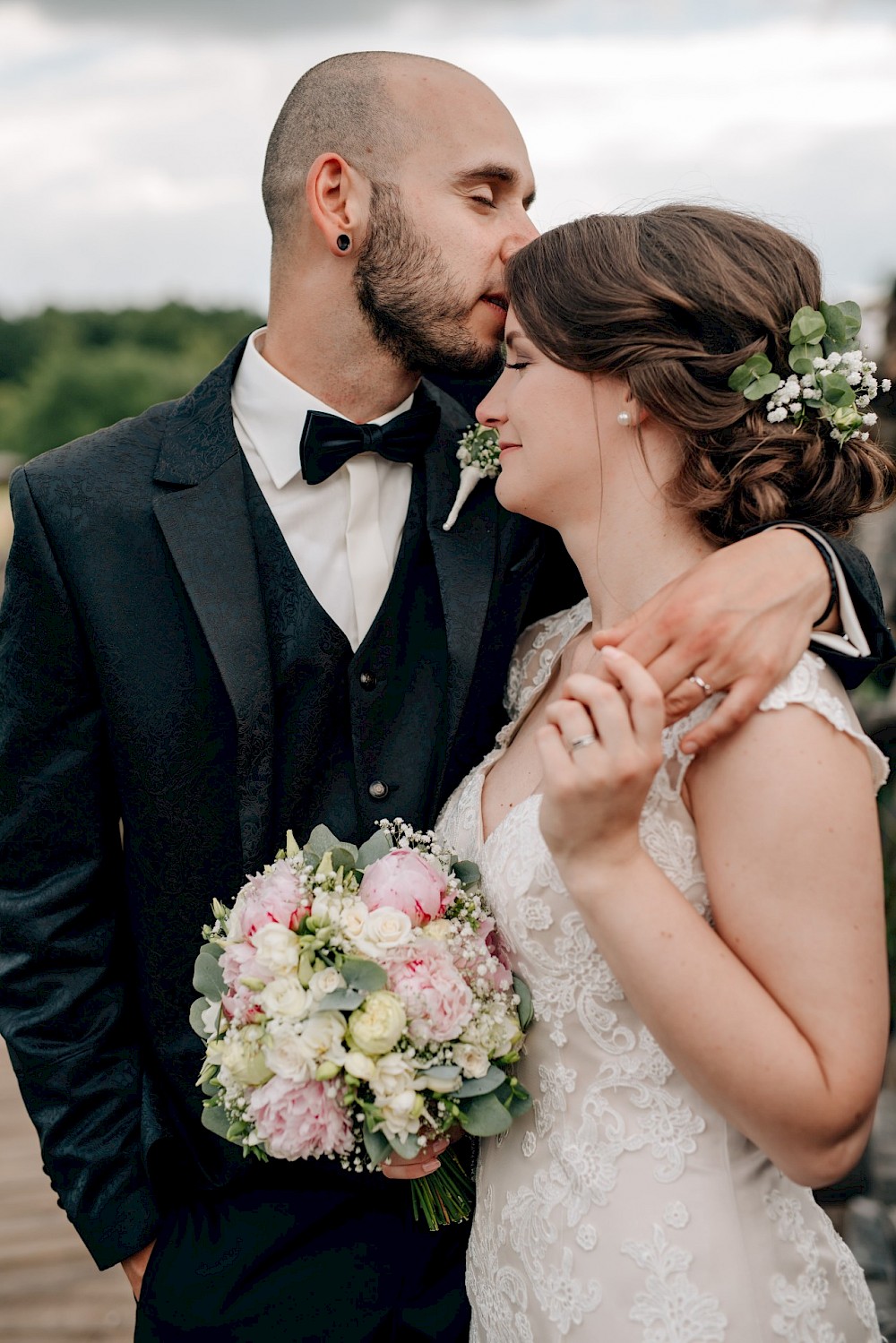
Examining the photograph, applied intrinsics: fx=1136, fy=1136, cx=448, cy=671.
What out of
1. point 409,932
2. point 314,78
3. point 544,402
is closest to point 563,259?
point 544,402

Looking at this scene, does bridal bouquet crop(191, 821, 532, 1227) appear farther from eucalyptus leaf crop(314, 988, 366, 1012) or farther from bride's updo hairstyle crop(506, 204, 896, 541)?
bride's updo hairstyle crop(506, 204, 896, 541)

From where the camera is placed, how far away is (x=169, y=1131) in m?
2.24

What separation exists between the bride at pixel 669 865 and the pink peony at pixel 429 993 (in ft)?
0.58

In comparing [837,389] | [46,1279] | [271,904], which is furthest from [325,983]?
[46,1279]

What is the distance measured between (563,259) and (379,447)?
0.55 m

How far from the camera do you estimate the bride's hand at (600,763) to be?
1.51 m

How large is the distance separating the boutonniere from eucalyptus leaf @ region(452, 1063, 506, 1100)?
1062mm

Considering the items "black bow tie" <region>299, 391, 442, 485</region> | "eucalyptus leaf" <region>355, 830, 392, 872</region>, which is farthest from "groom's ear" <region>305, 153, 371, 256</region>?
"eucalyptus leaf" <region>355, 830, 392, 872</region>

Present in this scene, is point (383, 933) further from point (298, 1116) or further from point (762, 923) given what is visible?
point (762, 923)

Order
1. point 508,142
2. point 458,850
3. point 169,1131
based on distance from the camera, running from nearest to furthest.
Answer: point 458,850 → point 169,1131 → point 508,142

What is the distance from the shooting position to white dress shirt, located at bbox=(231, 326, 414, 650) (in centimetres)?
225

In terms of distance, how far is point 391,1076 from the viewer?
1.66 m

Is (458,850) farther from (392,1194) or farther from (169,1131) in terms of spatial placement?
(169,1131)

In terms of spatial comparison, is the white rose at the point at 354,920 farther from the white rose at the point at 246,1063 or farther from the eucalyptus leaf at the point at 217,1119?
the eucalyptus leaf at the point at 217,1119
